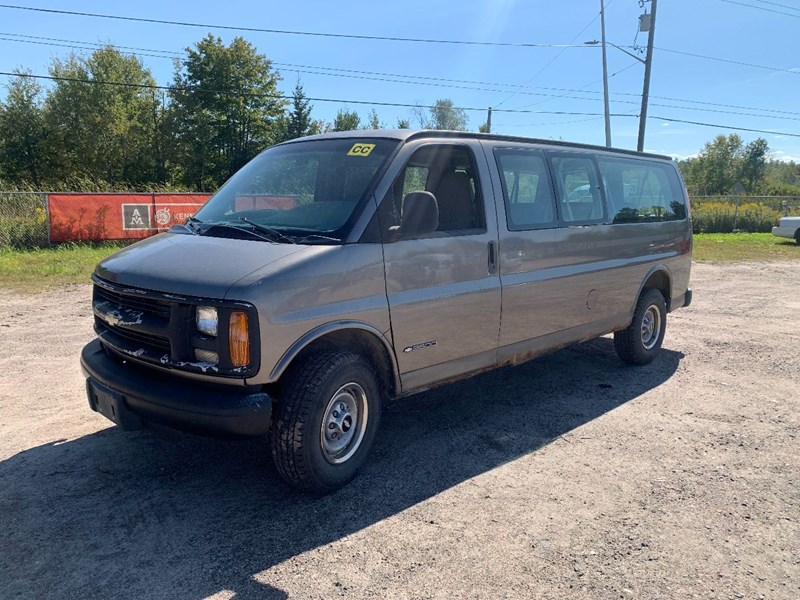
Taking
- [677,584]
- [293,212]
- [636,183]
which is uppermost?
[636,183]

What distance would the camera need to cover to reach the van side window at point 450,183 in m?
4.27

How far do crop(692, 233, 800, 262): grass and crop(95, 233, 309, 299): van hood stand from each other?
56.4 ft

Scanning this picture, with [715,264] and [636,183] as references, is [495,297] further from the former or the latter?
[715,264]

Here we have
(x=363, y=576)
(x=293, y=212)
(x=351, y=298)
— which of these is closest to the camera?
(x=363, y=576)

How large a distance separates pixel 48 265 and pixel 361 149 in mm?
11430

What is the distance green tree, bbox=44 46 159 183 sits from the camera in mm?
43719

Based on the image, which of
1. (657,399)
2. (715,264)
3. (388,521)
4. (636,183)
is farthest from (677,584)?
(715,264)

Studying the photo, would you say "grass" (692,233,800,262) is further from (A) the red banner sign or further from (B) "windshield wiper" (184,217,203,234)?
(B) "windshield wiper" (184,217,203,234)

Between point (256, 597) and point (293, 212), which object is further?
point (293, 212)

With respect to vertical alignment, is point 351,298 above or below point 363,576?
above

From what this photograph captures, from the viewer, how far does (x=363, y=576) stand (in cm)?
299

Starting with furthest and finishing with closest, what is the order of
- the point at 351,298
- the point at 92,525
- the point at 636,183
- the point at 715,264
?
the point at 715,264 < the point at 636,183 < the point at 351,298 < the point at 92,525

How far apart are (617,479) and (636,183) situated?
3662 millimetres

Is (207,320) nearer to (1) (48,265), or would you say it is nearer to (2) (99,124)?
(1) (48,265)
